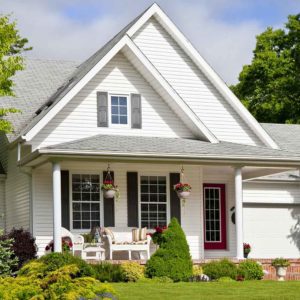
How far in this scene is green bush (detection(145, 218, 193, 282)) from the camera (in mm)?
20125

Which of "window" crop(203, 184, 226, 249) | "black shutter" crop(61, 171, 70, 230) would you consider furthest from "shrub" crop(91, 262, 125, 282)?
"window" crop(203, 184, 226, 249)

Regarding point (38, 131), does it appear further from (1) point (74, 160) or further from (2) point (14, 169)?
(2) point (14, 169)

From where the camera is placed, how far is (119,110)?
80.6 feet

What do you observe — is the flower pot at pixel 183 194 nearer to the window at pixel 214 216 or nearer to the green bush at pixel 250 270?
the window at pixel 214 216

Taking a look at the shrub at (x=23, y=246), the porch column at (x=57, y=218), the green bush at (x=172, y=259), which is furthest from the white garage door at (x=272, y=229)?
the porch column at (x=57, y=218)

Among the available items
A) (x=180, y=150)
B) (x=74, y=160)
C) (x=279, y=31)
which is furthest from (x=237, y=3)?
(x=279, y=31)

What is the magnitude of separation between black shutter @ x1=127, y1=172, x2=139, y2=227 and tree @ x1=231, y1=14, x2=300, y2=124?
17496 mm

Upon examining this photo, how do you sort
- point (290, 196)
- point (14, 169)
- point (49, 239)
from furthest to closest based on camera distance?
1. point (290, 196)
2. point (14, 169)
3. point (49, 239)

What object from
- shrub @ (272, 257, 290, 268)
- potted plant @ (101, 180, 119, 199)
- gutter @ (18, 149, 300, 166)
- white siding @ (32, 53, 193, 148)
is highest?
white siding @ (32, 53, 193, 148)

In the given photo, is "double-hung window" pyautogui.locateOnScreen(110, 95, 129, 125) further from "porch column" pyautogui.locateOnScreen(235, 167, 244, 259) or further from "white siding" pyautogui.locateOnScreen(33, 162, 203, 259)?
"porch column" pyautogui.locateOnScreen(235, 167, 244, 259)

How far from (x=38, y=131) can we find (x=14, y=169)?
3.26 m

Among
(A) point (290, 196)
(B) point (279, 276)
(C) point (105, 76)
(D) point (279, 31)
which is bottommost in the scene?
(B) point (279, 276)

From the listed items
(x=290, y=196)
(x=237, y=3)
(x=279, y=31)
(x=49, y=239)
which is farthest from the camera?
(x=279, y=31)

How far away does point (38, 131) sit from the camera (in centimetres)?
2273
